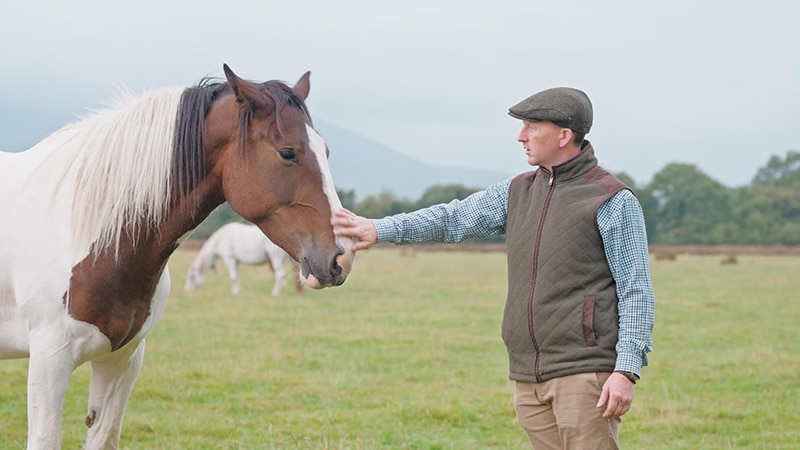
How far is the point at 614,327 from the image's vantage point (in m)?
3.17

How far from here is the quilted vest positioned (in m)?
3.17

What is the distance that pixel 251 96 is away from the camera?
10.9ft

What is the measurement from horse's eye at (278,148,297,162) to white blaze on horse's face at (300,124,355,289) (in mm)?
75

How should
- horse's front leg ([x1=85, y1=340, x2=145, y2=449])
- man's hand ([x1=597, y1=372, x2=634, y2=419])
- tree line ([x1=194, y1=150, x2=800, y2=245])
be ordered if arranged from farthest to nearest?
1. tree line ([x1=194, y1=150, x2=800, y2=245])
2. horse's front leg ([x1=85, y1=340, x2=145, y2=449])
3. man's hand ([x1=597, y1=372, x2=634, y2=419])

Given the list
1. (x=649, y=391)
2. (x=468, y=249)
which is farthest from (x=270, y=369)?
(x=468, y=249)

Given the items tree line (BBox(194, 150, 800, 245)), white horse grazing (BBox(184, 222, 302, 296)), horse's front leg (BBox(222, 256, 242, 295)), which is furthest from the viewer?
tree line (BBox(194, 150, 800, 245))

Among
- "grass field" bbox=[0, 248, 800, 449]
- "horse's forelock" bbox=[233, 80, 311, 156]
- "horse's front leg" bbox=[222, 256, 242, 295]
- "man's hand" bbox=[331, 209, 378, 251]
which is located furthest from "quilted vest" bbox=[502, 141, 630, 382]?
"horse's front leg" bbox=[222, 256, 242, 295]

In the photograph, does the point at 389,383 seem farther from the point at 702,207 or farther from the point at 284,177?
the point at 702,207

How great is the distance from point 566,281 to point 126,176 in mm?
1876

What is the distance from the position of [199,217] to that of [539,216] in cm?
146

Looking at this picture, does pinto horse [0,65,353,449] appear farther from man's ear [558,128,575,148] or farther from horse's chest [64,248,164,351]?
man's ear [558,128,575,148]

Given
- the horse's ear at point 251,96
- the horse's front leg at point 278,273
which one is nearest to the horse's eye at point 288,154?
the horse's ear at point 251,96

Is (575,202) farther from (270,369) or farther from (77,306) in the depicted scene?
(270,369)

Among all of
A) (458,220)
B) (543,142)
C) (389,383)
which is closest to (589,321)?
(543,142)
